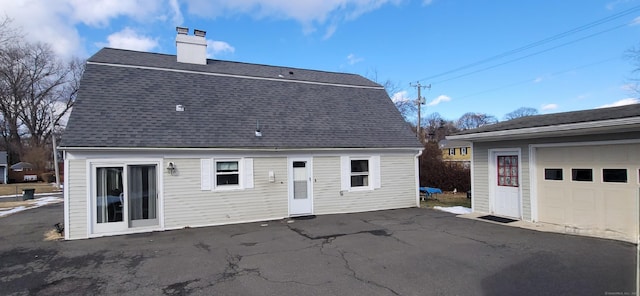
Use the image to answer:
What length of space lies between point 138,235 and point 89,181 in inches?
78.0

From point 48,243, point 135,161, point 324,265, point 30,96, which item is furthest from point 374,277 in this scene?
point 30,96

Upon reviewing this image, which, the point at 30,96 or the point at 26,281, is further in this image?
the point at 30,96

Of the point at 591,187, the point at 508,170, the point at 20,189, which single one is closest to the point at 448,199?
the point at 508,170

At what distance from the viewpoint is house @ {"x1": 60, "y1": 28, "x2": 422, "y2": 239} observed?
9445 millimetres

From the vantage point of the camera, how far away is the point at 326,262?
6.61m

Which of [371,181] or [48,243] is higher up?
[371,181]

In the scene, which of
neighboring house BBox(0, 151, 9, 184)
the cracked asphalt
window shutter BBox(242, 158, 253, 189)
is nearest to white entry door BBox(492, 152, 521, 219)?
the cracked asphalt

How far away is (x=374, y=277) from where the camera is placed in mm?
5688

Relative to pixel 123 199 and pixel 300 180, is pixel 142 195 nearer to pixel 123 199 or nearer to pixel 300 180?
pixel 123 199

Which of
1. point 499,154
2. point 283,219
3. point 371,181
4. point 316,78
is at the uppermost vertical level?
point 316,78

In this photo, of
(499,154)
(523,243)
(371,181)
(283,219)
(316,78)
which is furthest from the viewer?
(316,78)

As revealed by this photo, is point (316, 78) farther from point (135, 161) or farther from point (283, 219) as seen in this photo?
point (135, 161)

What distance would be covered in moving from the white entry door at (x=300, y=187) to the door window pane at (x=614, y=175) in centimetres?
816

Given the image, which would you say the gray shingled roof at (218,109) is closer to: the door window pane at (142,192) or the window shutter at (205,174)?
the window shutter at (205,174)
